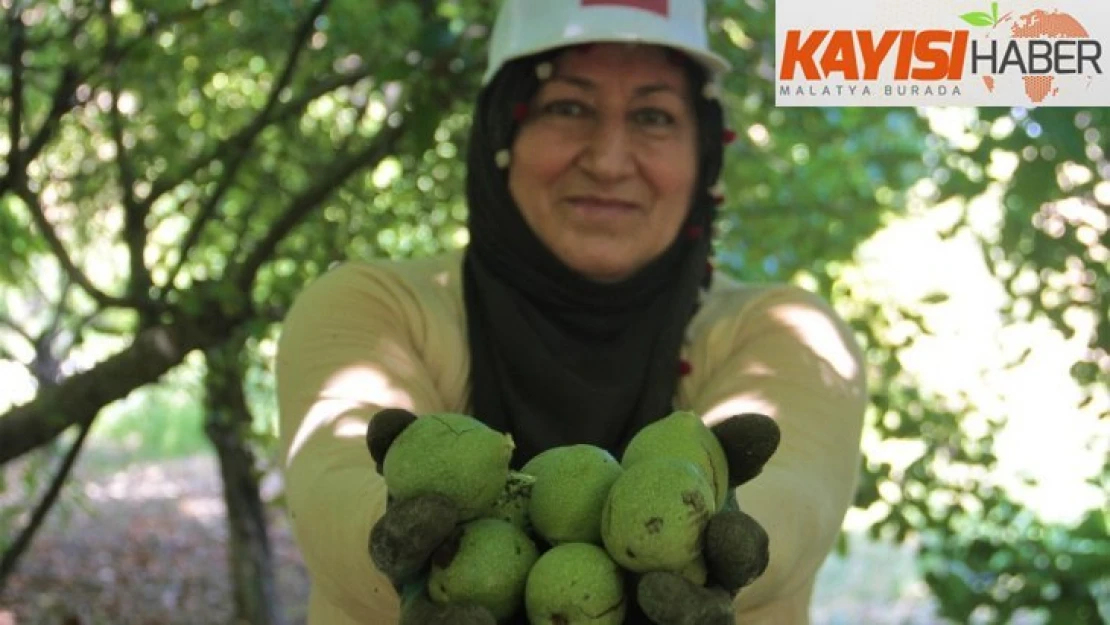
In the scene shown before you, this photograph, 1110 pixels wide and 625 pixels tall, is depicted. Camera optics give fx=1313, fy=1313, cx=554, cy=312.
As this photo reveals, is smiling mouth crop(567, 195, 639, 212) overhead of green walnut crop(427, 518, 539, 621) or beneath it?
overhead

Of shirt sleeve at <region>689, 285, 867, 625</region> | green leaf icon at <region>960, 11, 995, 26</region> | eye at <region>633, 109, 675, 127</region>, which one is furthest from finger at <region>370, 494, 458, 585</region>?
green leaf icon at <region>960, 11, 995, 26</region>

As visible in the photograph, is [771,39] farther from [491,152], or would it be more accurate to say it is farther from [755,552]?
[755,552]

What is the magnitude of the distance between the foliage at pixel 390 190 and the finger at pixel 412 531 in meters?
1.76

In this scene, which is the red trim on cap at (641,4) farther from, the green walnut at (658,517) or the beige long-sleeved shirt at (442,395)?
the green walnut at (658,517)

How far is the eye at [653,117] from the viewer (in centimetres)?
228

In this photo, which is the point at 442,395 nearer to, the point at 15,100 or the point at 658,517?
the point at 658,517

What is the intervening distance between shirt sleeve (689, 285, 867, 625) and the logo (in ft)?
1.32

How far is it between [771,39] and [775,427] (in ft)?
7.23

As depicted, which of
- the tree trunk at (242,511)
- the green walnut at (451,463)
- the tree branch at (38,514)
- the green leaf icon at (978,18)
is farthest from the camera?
the tree trunk at (242,511)

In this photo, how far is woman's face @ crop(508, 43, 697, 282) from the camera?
2254 millimetres

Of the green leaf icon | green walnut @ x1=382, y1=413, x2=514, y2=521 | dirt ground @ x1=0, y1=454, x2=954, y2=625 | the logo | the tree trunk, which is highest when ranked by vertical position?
the green leaf icon

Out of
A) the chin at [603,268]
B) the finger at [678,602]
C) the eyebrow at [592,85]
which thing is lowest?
the finger at [678,602]

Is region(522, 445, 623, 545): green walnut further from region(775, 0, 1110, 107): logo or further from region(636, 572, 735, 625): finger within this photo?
region(775, 0, 1110, 107): logo

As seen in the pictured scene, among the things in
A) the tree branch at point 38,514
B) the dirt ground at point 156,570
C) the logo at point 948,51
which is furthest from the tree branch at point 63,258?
the logo at point 948,51
